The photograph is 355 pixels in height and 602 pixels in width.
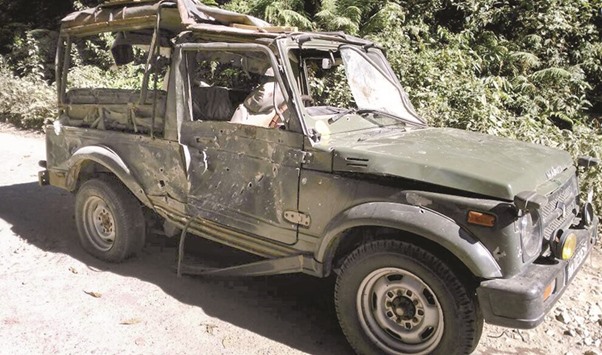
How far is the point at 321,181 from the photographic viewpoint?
11.1 ft

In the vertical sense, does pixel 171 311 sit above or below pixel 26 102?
below

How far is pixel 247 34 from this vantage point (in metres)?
3.74

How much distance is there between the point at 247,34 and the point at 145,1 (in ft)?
3.83

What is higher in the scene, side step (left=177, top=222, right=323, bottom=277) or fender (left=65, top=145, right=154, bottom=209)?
fender (left=65, top=145, right=154, bottom=209)

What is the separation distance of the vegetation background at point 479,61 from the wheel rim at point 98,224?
11.4 ft

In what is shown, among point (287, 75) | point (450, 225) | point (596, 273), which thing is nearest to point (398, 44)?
point (596, 273)

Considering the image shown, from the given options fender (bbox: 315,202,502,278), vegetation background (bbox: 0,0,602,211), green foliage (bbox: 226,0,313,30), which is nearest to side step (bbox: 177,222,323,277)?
fender (bbox: 315,202,502,278)

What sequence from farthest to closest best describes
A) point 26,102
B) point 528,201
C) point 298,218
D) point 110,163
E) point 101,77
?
point 101,77, point 26,102, point 110,163, point 298,218, point 528,201

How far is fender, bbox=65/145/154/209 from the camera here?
174 inches

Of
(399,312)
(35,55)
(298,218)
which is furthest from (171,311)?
(35,55)

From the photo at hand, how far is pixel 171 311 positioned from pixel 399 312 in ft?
5.92

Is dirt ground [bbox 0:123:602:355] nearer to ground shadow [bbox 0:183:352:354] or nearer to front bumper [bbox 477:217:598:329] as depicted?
ground shadow [bbox 0:183:352:354]

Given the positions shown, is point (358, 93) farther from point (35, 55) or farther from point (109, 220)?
point (35, 55)

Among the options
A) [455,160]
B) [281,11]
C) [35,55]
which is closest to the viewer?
[455,160]
